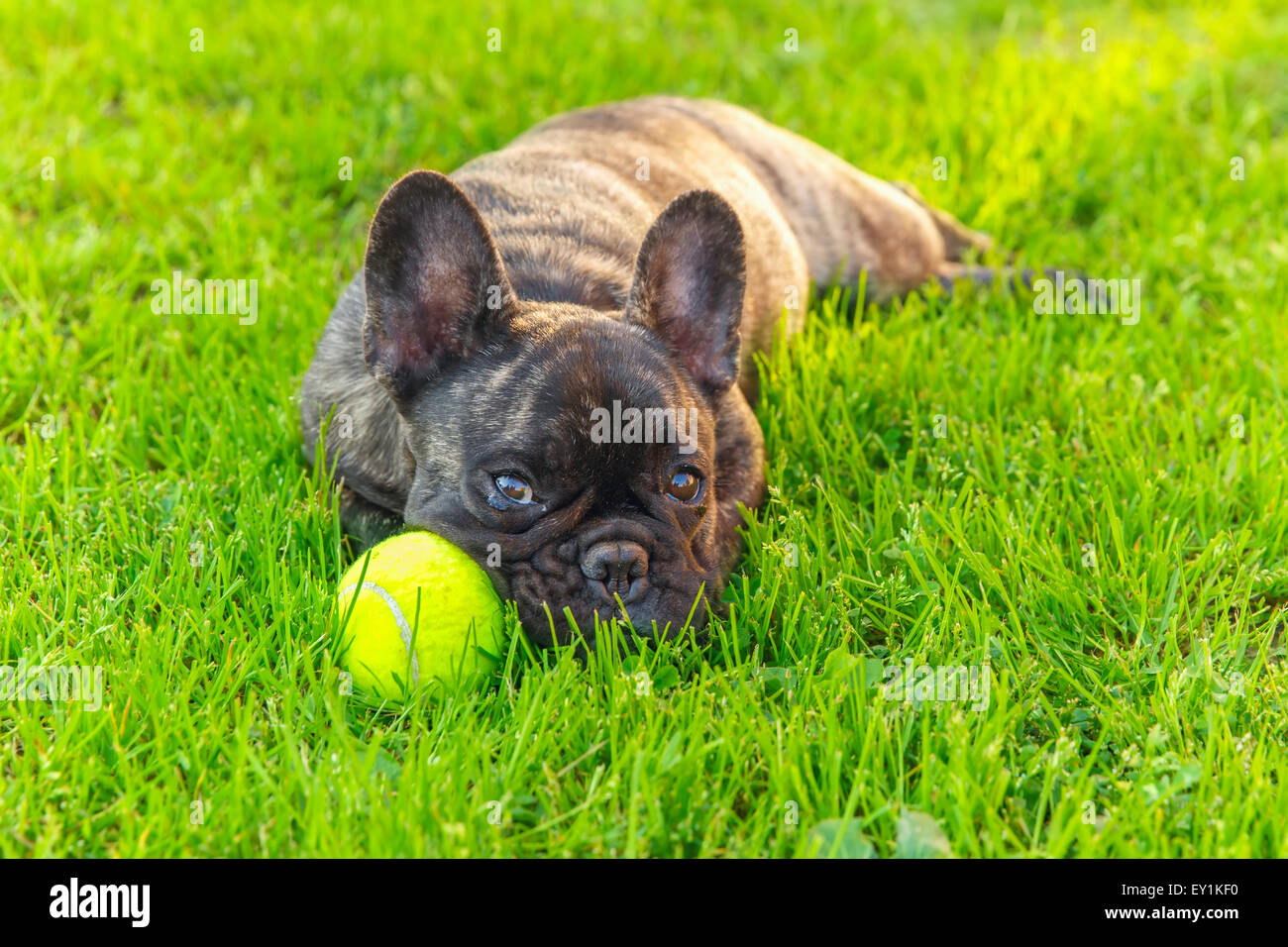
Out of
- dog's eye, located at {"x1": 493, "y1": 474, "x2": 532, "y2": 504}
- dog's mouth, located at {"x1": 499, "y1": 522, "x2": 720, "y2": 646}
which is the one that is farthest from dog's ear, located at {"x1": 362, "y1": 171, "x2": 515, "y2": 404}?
dog's mouth, located at {"x1": 499, "y1": 522, "x2": 720, "y2": 646}

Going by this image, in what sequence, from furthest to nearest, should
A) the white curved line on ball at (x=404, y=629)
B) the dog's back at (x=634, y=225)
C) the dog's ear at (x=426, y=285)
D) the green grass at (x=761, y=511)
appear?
the dog's back at (x=634, y=225), the dog's ear at (x=426, y=285), the white curved line on ball at (x=404, y=629), the green grass at (x=761, y=511)

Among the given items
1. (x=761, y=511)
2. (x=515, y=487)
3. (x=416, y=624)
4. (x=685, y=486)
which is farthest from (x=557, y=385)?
(x=761, y=511)

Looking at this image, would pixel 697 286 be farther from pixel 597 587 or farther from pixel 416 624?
pixel 416 624

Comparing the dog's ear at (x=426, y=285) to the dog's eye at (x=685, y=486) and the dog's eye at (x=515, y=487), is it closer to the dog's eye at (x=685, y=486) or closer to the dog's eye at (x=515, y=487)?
the dog's eye at (x=515, y=487)

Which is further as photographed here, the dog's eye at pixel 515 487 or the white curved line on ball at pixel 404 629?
the dog's eye at pixel 515 487

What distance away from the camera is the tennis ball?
3.25m

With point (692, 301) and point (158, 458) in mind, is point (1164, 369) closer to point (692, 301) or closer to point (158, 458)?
point (692, 301)

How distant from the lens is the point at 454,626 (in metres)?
3.28

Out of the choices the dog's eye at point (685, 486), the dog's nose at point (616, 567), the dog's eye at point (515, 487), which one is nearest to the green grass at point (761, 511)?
the dog's nose at point (616, 567)

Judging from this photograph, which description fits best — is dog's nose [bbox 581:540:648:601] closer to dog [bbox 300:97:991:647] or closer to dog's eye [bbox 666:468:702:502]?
dog [bbox 300:97:991:647]

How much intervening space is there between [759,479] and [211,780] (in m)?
2.08

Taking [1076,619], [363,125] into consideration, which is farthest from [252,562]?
[363,125]

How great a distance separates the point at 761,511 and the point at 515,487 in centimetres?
110

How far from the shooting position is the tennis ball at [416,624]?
3.25m
